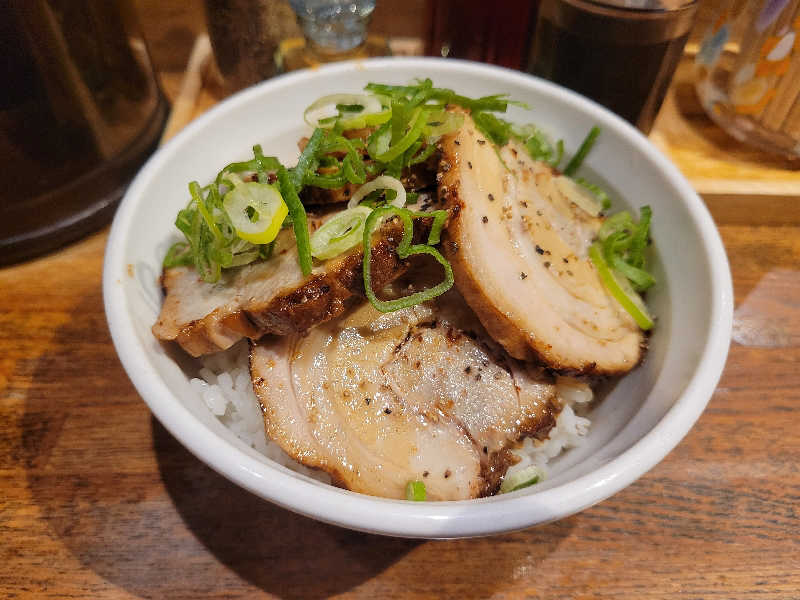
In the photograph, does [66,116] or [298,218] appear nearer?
[298,218]

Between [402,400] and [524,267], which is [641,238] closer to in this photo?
[524,267]

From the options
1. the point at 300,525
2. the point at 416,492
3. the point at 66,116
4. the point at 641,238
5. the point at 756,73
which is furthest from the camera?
the point at 756,73

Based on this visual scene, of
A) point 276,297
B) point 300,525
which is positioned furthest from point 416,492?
point 276,297

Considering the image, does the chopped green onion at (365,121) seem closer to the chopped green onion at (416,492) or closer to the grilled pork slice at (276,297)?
the grilled pork slice at (276,297)

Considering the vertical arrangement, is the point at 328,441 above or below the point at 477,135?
below

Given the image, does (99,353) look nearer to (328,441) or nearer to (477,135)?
(328,441)

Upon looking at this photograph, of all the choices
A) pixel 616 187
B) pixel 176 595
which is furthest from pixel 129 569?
pixel 616 187

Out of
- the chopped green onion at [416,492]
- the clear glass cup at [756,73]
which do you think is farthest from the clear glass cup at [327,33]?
the chopped green onion at [416,492]
